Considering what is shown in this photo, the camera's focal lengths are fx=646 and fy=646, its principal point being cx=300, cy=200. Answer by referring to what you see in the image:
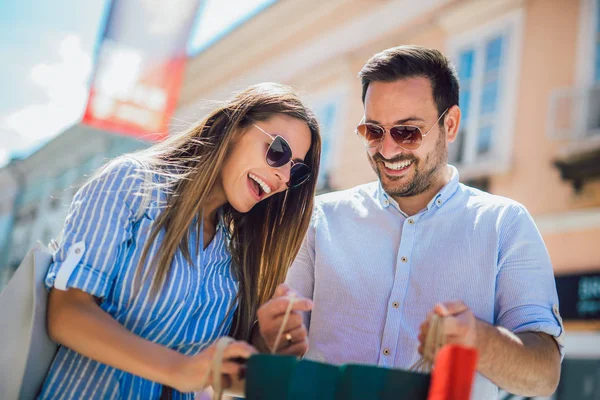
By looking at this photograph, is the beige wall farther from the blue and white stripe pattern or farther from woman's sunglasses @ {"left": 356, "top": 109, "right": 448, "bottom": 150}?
the blue and white stripe pattern

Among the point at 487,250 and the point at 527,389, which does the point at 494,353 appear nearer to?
the point at 527,389

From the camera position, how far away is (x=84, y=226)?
1.75 metres

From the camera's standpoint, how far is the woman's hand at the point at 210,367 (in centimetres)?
147

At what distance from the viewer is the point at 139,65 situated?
33.4 feet

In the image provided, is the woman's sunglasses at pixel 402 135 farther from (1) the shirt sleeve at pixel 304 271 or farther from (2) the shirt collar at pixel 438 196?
A: (1) the shirt sleeve at pixel 304 271

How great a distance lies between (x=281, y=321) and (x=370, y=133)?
1.11 metres

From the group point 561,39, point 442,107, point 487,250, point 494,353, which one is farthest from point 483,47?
point 494,353

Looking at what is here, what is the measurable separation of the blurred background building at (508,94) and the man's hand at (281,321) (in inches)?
41.1

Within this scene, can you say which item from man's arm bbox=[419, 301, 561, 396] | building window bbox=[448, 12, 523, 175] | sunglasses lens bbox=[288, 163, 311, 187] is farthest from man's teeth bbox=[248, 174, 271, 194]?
building window bbox=[448, 12, 523, 175]

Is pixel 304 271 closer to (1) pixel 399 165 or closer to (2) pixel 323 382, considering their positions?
(1) pixel 399 165

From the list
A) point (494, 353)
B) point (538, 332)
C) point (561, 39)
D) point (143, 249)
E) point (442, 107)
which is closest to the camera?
point (494, 353)

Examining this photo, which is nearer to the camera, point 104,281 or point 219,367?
point 219,367

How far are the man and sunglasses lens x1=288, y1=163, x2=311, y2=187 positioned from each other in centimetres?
29

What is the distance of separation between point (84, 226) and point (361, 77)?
1.44m
